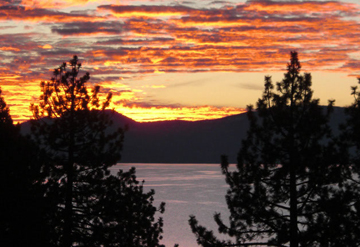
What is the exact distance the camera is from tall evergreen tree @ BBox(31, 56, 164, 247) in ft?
65.1

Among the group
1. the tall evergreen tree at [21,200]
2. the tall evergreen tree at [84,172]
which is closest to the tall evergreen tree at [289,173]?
the tall evergreen tree at [84,172]

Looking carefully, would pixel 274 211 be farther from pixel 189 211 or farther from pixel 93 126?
pixel 189 211

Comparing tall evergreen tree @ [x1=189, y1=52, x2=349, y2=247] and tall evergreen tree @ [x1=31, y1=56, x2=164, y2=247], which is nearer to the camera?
tall evergreen tree @ [x1=189, y1=52, x2=349, y2=247]

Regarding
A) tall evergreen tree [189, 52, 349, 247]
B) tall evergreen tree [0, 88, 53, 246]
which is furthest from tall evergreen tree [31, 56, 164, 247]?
tall evergreen tree [189, 52, 349, 247]

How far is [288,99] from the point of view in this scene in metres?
19.2

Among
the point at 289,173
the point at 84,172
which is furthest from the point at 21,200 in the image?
the point at 289,173

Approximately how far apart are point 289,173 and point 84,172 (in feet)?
28.6

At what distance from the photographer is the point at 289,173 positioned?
1825 centimetres

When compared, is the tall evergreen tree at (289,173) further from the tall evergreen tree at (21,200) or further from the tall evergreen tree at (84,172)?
the tall evergreen tree at (21,200)

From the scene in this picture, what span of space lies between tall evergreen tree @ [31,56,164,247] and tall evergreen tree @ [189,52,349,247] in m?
4.13

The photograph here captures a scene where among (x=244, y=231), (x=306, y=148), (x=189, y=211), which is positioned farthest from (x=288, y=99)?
(x=189, y=211)

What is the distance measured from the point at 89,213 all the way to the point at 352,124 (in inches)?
439

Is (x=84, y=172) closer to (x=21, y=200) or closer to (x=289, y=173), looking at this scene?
(x=21, y=200)

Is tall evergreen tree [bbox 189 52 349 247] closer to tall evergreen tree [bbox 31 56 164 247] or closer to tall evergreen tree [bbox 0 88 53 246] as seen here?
tall evergreen tree [bbox 31 56 164 247]
